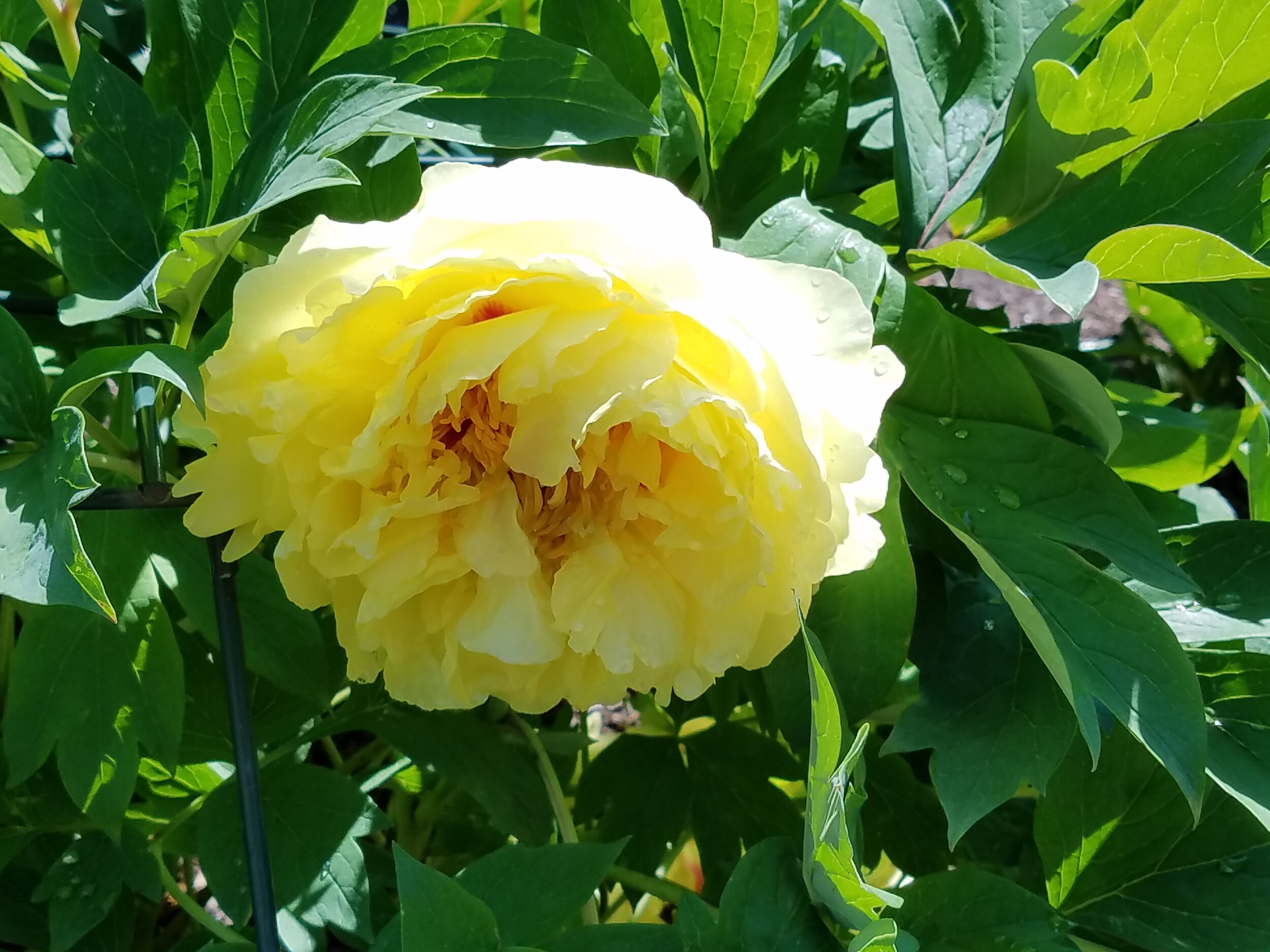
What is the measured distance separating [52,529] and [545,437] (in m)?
0.18

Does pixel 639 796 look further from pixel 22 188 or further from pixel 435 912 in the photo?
pixel 22 188

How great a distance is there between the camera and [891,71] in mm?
499

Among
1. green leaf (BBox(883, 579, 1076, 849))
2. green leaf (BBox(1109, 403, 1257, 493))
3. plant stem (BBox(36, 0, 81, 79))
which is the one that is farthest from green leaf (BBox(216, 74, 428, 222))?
green leaf (BBox(1109, 403, 1257, 493))

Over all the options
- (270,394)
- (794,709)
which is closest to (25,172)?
(270,394)

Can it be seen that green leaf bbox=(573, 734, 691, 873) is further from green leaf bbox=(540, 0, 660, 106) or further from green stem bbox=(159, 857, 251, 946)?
green leaf bbox=(540, 0, 660, 106)

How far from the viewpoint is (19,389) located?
0.40 meters

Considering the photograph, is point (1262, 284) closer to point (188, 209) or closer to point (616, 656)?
point (616, 656)

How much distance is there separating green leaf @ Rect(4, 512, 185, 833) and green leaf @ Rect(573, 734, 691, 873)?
12.1 inches

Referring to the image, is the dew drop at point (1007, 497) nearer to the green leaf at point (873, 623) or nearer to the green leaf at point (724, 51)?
the green leaf at point (873, 623)

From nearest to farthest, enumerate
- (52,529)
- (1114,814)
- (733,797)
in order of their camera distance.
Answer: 1. (52,529)
2. (1114,814)
3. (733,797)

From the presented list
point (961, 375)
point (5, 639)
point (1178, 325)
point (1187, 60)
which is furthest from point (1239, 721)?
point (1178, 325)

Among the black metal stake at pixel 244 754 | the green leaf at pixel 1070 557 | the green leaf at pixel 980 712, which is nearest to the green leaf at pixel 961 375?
the green leaf at pixel 1070 557

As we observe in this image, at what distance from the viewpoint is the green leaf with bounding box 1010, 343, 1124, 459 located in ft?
1.51

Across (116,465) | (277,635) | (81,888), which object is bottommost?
(81,888)
